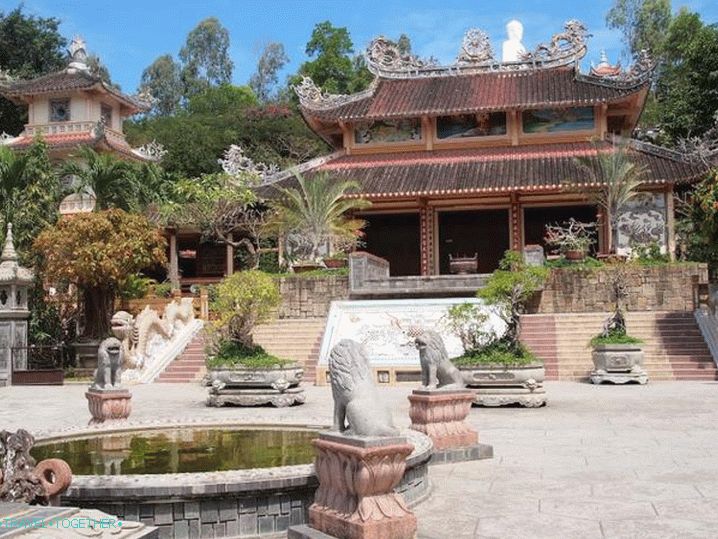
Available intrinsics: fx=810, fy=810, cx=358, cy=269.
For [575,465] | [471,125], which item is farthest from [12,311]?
[471,125]

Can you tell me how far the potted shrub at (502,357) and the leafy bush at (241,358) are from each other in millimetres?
3119

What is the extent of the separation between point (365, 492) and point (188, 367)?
50.1 ft

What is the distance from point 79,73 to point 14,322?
19393 millimetres

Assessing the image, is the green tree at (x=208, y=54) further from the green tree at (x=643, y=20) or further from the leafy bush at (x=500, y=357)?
the leafy bush at (x=500, y=357)

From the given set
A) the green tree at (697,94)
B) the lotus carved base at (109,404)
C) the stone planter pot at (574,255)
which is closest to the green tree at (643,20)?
the green tree at (697,94)

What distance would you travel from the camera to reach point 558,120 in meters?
28.2

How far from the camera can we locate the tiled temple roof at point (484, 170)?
82.5ft

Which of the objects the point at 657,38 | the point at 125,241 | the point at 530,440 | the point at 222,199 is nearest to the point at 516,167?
the point at 222,199

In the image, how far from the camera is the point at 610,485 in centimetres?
668

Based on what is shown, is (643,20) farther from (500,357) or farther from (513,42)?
(500,357)

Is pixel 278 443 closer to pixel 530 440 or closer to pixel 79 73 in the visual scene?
pixel 530 440

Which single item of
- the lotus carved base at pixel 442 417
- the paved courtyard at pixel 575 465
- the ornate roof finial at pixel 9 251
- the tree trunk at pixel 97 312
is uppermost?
the ornate roof finial at pixel 9 251

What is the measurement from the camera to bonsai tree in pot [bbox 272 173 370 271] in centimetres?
2444

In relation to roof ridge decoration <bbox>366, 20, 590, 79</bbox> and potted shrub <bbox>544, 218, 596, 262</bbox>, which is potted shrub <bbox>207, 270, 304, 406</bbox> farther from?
roof ridge decoration <bbox>366, 20, 590, 79</bbox>
